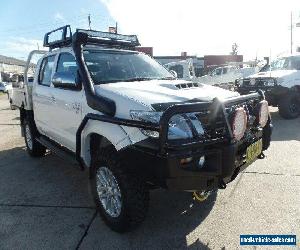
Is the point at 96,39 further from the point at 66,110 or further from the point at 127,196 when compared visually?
the point at 127,196

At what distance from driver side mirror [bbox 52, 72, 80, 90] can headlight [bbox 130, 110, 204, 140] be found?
1.23 metres

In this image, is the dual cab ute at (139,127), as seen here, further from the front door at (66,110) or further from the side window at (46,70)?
the side window at (46,70)

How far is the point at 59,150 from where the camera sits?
4.97m

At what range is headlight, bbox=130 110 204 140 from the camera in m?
3.13

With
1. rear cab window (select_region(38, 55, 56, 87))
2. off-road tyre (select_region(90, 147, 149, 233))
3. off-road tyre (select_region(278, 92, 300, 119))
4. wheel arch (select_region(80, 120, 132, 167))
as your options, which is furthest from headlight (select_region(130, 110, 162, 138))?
off-road tyre (select_region(278, 92, 300, 119))

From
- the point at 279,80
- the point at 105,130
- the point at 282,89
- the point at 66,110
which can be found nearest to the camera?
the point at 105,130

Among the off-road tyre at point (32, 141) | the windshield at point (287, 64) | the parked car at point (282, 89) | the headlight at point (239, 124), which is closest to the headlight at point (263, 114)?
the headlight at point (239, 124)

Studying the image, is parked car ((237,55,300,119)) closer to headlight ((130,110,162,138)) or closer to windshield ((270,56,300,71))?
windshield ((270,56,300,71))

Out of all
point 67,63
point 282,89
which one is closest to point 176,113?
point 67,63

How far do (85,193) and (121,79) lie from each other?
1.62 m

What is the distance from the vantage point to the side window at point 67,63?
4535 millimetres

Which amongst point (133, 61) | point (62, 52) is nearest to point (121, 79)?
point (133, 61)

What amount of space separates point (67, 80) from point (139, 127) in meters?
1.42

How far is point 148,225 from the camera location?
3713mm
